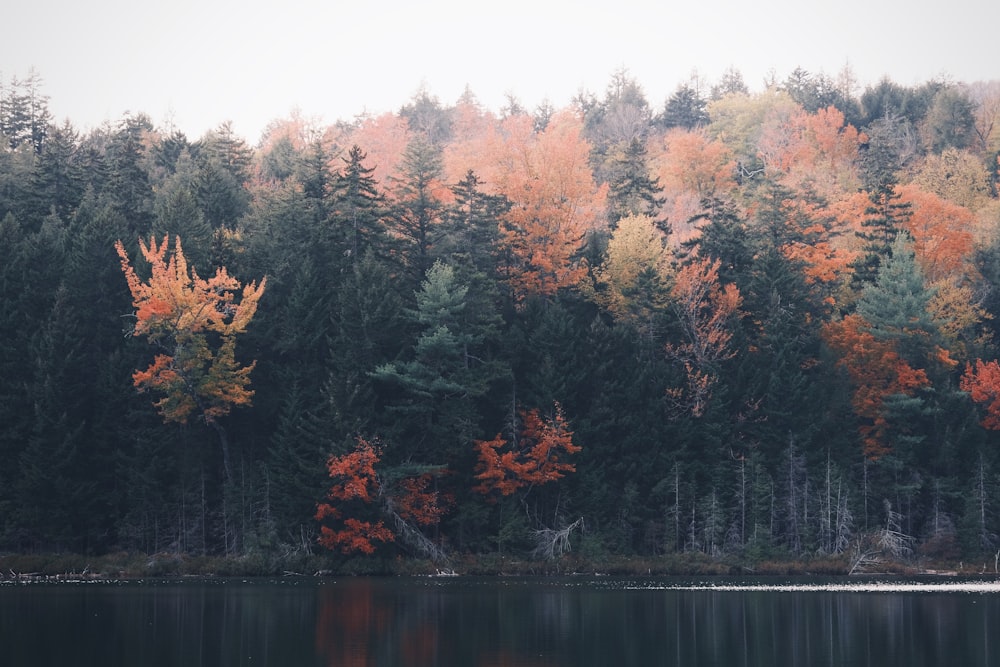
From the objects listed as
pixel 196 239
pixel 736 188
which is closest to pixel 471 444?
pixel 196 239

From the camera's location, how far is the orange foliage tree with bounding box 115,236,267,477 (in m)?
70.8

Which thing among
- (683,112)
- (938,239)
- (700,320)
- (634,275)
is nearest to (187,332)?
(634,275)

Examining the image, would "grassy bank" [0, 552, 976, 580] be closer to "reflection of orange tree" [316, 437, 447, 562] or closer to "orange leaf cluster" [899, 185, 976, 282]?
"reflection of orange tree" [316, 437, 447, 562]

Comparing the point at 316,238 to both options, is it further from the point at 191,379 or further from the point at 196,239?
the point at 191,379

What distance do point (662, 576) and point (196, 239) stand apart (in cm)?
3401

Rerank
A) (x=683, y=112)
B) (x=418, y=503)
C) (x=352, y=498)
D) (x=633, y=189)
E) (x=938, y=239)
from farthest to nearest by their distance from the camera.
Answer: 1. (x=683, y=112)
2. (x=633, y=189)
3. (x=938, y=239)
4. (x=418, y=503)
5. (x=352, y=498)

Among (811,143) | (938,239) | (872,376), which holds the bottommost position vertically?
(872,376)

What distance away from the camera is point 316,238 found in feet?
261

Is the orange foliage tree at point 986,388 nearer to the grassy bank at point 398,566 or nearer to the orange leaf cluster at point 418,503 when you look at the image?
the grassy bank at point 398,566

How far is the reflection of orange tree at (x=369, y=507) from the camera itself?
226 ft

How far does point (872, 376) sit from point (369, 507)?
33.6 metres

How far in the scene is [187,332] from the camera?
71.4 m

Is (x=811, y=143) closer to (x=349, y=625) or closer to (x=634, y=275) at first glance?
(x=634, y=275)

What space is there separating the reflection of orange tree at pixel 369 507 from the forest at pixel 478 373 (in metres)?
0.17
